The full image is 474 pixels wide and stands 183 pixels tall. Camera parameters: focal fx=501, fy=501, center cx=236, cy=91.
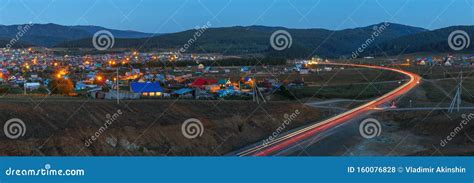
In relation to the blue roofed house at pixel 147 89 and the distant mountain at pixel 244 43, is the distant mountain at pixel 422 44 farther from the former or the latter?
the blue roofed house at pixel 147 89

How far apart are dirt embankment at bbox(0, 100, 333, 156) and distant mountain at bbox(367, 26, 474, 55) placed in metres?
93.5

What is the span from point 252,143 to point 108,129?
21.3 ft

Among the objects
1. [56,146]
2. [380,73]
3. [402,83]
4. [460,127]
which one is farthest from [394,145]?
[380,73]

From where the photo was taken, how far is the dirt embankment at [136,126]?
54.0 ft

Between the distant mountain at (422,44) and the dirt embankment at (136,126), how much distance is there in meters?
93.5

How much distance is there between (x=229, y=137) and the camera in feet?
71.1

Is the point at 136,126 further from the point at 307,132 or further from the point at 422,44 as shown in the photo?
the point at 422,44

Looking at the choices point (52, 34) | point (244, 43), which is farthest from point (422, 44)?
point (52, 34)

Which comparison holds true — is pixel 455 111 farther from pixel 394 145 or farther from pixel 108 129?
pixel 108 129

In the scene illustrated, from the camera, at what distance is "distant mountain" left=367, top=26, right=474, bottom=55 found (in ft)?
376

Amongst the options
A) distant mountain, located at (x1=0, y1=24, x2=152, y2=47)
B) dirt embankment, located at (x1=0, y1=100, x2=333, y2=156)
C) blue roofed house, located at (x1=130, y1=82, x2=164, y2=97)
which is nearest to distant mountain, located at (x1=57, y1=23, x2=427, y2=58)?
distant mountain, located at (x1=0, y1=24, x2=152, y2=47)

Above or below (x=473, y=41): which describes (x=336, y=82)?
below

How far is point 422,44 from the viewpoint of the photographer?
409 ft

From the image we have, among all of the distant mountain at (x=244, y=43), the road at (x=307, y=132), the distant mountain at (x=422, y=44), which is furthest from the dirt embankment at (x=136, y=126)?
the distant mountain at (x=422, y=44)
